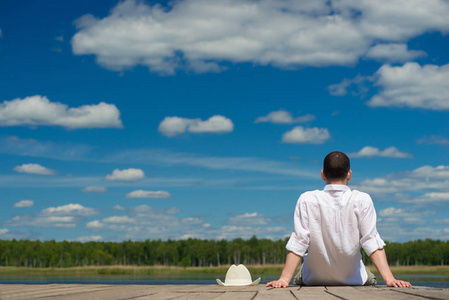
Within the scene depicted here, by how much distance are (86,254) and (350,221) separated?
11013cm

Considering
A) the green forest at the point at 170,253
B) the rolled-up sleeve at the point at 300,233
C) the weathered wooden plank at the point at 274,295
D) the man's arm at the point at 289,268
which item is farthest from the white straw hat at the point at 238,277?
the green forest at the point at 170,253

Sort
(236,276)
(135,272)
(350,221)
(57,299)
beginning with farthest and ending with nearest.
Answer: (135,272), (236,276), (350,221), (57,299)

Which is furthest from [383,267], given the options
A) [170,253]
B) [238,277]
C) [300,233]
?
[170,253]

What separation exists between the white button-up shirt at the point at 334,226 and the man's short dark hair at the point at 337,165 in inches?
3.4

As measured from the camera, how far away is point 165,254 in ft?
350

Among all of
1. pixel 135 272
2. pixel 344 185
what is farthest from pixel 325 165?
pixel 135 272

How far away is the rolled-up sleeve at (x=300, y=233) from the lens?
4273mm

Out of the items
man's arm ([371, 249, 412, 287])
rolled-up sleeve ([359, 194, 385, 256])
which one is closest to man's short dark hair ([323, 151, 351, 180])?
rolled-up sleeve ([359, 194, 385, 256])

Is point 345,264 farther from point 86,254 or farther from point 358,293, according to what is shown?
point 86,254

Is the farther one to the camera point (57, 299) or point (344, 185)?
point (344, 185)

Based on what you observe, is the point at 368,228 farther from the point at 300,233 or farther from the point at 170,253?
the point at 170,253

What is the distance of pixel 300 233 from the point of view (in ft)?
14.0

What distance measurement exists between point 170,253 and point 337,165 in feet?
345

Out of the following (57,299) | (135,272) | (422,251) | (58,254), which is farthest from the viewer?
(58,254)
